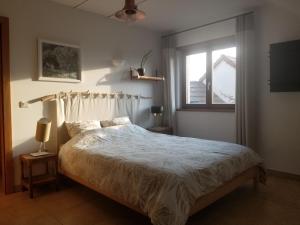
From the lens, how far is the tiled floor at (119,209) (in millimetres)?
2307

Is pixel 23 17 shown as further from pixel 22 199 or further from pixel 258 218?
pixel 258 218

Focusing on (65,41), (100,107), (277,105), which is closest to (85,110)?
(100,107)

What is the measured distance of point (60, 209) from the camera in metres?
2.58

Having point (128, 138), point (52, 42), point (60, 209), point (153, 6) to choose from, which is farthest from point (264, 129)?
point (52, 42)

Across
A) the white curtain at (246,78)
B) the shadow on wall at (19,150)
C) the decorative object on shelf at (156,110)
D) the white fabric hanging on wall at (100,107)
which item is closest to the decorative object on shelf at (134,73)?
the white fabric hanging on wall at (100,107)

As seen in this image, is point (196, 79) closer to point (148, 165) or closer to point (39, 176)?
point (148, 165)

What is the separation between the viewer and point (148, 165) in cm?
214

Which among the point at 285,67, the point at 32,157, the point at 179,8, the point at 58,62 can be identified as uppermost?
the point at 179,8

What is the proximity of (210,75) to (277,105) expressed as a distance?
1.27 metres

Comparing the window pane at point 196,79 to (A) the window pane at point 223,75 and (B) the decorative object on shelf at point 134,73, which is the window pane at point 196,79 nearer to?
(A) the window pane at point 223,75

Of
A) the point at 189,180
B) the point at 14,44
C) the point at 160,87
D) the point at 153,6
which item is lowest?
the point at 189,180

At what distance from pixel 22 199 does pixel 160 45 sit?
11.6 ft

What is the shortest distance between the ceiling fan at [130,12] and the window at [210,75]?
2.14m

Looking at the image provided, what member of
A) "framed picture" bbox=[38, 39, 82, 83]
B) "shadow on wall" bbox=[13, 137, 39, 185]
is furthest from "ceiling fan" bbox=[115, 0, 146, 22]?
"shadow on wall" bbox=[13, 137, 39, 185]
